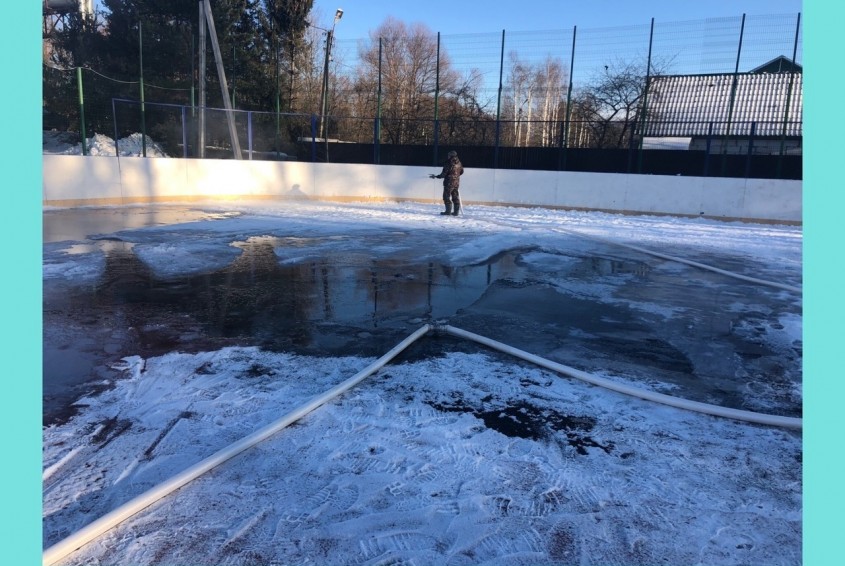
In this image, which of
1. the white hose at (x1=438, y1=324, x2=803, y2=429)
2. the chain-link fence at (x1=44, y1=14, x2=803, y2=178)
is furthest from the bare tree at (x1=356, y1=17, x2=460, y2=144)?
the white hose at (x1=438, y1=324, x2=803, y2=429)

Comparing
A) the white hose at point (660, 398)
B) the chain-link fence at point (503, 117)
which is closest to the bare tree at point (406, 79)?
the chain-link fence at point (503, 117)

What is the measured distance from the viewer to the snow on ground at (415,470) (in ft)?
7.56

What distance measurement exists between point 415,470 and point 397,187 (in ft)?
54.2

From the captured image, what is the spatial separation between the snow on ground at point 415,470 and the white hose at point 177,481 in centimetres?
4

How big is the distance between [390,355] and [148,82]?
2310 centimetres

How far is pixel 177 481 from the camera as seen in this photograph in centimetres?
258

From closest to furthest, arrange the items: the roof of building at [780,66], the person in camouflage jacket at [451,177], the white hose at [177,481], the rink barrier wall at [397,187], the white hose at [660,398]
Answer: the white hose at [177,481]
the white hose at [660,398]
the person in camouflage jacket at [451,177]
the rink barrier wall at [397,187]
the roof of building at [780,66]

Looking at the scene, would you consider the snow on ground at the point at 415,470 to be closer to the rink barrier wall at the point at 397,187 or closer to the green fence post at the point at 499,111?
the rink barrier wall at the point at 397,187

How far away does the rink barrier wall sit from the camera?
15242 millimetres

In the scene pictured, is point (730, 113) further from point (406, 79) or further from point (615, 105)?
point (406, 79)

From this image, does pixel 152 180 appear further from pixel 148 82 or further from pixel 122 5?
pixel 122 5

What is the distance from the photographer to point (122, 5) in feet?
81.0

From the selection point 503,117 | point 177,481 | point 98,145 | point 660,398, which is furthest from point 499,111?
point 177,481

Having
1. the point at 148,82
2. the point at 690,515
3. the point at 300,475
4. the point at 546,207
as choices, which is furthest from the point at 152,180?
the point at 690,515
